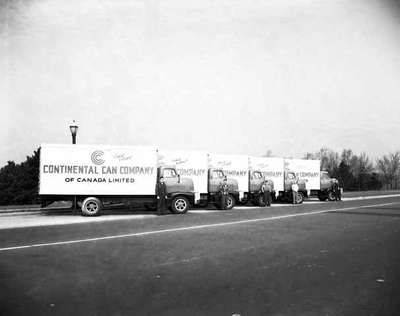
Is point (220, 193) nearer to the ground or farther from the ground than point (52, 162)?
nearer to the ground

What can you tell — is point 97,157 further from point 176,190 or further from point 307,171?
point 307,171

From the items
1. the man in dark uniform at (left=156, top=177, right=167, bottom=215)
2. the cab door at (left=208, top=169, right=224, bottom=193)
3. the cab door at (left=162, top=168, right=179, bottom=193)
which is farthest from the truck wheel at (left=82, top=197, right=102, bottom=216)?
the cab door at (left=208, top=169, right=224, bottom=193)

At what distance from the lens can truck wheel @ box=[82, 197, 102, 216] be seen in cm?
1658

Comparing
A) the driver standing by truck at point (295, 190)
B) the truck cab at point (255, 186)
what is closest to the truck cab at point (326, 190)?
the driver standing by truck at point (295, 190)

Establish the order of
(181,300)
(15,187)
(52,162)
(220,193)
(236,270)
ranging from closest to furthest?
(181,300), (236,270), (52,162), (220,193), (15,187)

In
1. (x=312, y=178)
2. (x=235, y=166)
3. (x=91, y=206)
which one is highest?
(x=235, y=166)

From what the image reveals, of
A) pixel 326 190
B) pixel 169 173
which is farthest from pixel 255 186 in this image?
pixel 326 190

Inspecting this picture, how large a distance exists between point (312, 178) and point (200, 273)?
77.9ft

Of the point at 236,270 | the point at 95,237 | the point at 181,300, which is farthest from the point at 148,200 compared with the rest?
the point at 181,300

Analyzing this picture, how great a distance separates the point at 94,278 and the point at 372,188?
2937 inches

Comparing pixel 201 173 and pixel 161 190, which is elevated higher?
pixel 201 173

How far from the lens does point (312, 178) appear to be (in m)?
28.4

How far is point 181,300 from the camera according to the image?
487 centimetres

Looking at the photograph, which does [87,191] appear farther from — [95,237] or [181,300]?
[181,300]
